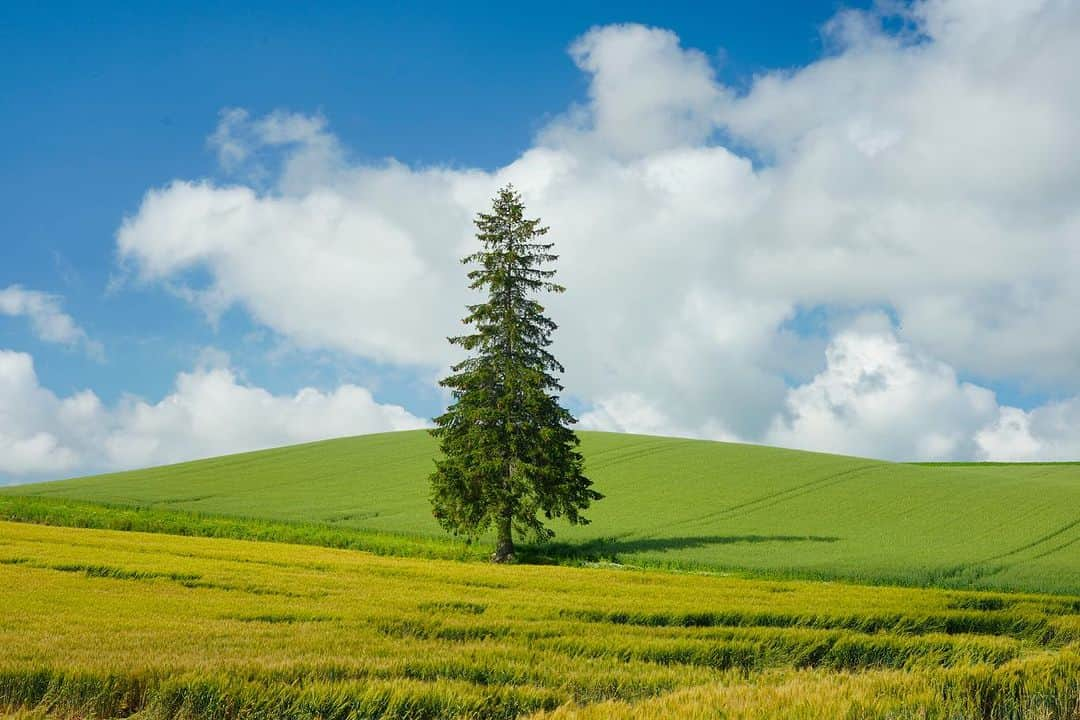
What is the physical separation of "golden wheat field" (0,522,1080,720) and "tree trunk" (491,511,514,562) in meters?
7.67

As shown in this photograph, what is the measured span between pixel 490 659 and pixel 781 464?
2209 inches

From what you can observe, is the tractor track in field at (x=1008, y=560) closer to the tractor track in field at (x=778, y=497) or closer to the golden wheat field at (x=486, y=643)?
the golden wheat field at (x=486, y=643)

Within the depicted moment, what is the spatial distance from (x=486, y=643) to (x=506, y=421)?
23553mm

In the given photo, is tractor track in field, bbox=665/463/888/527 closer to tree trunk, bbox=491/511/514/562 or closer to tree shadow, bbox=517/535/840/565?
tree shadow, bbox=517/535/840/565

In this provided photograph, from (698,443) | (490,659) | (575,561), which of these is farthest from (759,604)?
(698,443)

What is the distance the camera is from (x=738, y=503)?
2055 inches

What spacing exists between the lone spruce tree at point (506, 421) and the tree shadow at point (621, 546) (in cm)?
117

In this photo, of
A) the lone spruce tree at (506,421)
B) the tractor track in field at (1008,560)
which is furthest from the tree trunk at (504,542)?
the tractor track in field at (1008,560)

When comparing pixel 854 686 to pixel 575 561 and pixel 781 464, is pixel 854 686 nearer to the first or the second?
pixel 575 561

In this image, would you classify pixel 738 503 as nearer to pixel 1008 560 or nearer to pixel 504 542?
pixel 1008 560

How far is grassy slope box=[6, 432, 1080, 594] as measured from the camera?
37.6 meters

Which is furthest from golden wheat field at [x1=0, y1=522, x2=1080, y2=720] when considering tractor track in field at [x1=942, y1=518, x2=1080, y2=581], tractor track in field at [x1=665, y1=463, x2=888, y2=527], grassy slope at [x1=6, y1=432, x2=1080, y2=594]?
tractor track in field at [x1=665, y1=463, x2=888, y2=527]

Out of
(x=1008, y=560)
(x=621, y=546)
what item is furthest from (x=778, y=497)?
(x=621, y=546)

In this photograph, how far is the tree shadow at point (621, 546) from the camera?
1526 inches
